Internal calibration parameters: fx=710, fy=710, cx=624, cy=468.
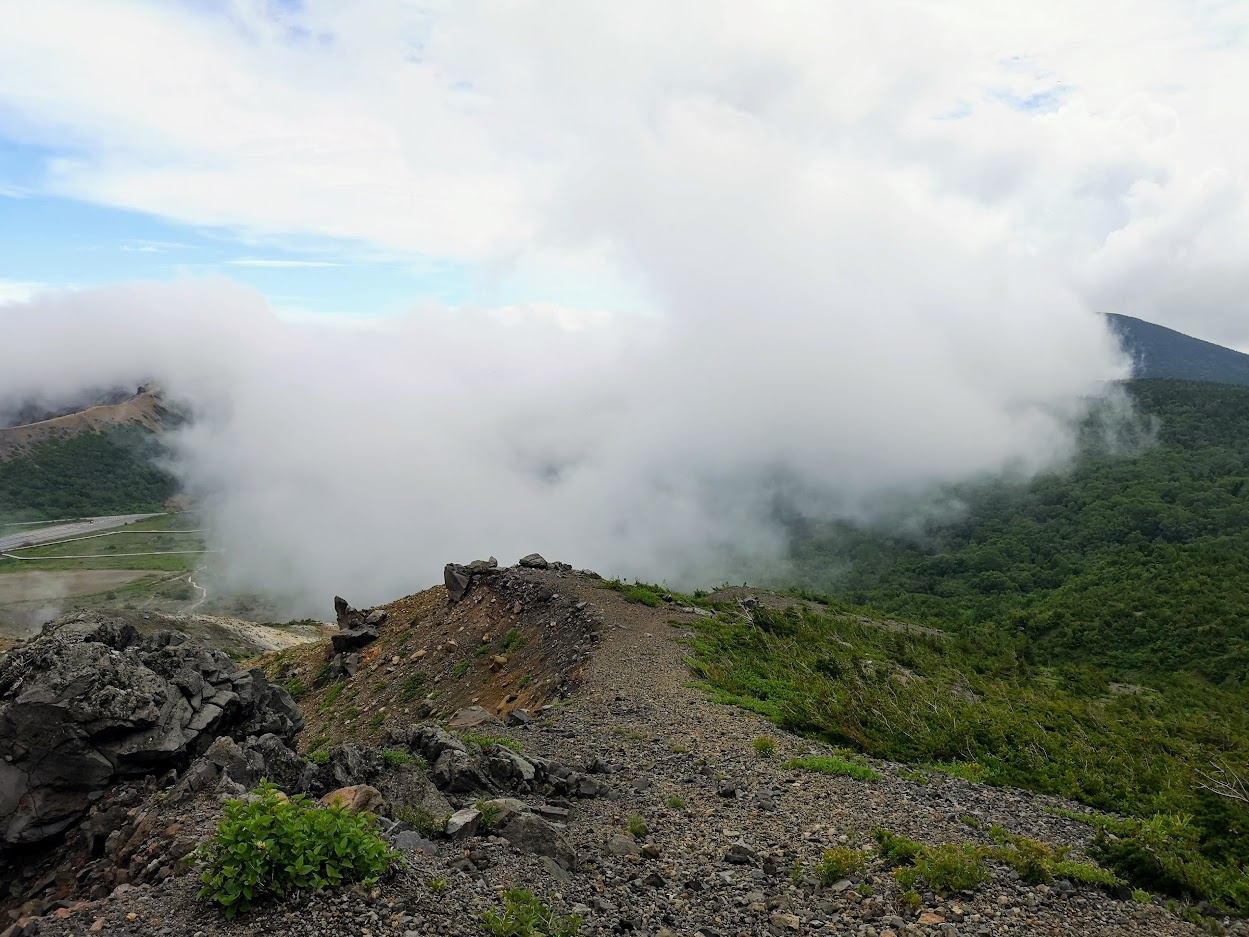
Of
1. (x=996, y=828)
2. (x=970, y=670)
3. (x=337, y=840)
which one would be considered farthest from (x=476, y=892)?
(x=970, y=670)

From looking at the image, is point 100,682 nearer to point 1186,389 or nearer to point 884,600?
point 884,600

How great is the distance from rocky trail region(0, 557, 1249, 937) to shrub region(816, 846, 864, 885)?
0.11 m

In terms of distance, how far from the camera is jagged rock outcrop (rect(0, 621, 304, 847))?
11.7 metres

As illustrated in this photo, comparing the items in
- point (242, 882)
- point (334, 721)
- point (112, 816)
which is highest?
point (242, 882)

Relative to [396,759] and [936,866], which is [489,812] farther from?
[936,866]

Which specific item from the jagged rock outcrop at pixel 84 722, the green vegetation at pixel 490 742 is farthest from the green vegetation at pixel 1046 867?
the jagged rock outcrop at pixel 84 722

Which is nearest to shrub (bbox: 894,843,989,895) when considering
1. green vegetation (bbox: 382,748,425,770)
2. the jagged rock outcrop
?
green vegetation (bbox: 382,748,425,770)

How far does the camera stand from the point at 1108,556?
88812 mm

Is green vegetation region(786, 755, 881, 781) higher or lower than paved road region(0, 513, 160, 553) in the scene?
higher

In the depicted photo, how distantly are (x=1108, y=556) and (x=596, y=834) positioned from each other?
9841cm

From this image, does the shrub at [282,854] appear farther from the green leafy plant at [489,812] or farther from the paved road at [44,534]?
the paved road at [44,534]

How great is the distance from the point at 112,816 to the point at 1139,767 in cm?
2098

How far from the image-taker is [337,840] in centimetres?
797

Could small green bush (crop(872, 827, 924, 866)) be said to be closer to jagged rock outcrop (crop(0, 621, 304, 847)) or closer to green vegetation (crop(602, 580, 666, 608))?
jagged rock outcrop (crop(0, 621, 304, 847))
